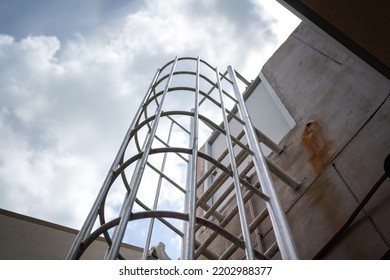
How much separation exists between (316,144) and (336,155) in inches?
15.8

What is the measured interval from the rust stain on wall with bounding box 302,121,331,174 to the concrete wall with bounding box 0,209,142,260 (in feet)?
10.4

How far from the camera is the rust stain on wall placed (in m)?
3.12

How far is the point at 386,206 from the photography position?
2.27 metres

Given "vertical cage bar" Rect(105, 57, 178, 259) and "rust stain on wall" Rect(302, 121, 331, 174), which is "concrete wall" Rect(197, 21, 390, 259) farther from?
"vertical cage bar" Rect(105, 57, 178, 259)

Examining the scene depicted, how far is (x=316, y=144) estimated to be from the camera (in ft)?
11.0

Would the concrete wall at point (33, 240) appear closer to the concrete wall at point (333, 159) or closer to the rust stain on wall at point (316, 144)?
the concrete wall at point (333, 159)

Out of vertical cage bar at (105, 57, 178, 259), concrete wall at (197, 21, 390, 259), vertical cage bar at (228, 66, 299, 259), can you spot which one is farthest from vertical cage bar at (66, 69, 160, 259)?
concrete wall at (197, 21, 390, 259)

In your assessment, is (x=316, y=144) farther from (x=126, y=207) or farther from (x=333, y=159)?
(x=126, y=207)

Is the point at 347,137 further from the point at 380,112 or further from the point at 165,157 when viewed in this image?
the point at 165,157

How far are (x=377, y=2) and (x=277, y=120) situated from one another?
287cm

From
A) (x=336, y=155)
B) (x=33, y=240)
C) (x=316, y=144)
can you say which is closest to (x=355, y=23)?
(x=336, y=155)
